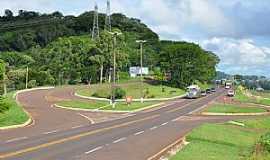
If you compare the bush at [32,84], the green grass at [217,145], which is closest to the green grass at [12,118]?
the green grass at [217,145]

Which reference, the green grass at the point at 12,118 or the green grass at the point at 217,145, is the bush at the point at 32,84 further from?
the green grass at the point at 217,145

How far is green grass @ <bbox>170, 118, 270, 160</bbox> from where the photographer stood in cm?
2142

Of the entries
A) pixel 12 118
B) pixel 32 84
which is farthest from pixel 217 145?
pixel 32 84

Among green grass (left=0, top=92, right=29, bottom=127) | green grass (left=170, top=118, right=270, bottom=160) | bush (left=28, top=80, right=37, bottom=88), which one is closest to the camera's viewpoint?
green grass (left=170, top=118, right=270, bottom=160)

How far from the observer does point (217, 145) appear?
26.7 meters

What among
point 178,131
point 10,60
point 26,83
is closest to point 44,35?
point 10,60

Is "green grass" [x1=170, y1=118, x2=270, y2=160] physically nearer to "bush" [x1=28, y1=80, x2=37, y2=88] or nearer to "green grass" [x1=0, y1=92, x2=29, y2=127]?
"green grass" [x1=0, y1=92, x2=29, y2=127]

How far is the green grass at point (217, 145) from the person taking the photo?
70.3ft

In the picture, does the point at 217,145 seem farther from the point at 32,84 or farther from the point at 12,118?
the point at 32,84

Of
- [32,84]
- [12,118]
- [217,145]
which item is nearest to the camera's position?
[217,145]

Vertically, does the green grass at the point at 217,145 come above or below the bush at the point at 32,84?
below

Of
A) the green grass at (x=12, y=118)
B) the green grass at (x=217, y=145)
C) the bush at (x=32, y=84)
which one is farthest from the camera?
the bush at (x=32, y=84)

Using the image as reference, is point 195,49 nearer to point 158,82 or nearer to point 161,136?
point 158,82

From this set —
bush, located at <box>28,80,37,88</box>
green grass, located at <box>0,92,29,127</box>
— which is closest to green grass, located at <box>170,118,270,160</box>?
green grass, located at <box>0,92,29,127</box>
